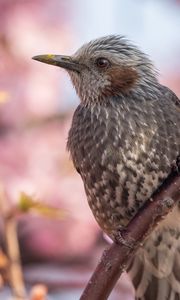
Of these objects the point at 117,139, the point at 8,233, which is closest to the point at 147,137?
the point at 117,139

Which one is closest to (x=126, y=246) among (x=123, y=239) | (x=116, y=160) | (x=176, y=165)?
(x=123, y=239)

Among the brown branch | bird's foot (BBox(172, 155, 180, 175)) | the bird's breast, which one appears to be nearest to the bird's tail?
the bird's breast

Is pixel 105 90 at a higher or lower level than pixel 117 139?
higher

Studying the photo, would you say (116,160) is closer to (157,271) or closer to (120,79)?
(120,79)

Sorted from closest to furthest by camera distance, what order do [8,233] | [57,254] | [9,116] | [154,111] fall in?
[8,233] → [154,111] → [57,254] → [9,116]

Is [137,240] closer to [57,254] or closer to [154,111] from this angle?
[154,111]


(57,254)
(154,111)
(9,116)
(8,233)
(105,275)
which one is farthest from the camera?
(9,116)

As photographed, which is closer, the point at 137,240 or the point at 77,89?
the point at 137,240
